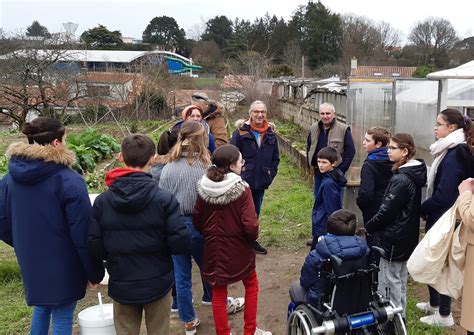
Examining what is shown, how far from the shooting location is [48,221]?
2.78m

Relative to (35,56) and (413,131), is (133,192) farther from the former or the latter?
(35,56)

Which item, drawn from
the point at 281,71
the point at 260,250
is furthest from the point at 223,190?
the point at 281,71

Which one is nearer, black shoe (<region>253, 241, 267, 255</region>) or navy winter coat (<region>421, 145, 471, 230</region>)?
navy winter coat (<region>421, 145, 471, 230</region>)

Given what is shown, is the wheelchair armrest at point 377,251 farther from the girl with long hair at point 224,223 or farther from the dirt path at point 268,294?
the dirt path at point 268,294

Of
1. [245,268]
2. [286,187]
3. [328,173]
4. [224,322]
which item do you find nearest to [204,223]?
Result: [245,268]

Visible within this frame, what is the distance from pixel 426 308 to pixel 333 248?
1.72 meters

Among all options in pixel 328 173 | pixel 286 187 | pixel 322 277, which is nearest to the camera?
pixel 322 277

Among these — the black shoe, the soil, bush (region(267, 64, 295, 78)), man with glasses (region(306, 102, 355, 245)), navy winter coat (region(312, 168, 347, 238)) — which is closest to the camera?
the soil

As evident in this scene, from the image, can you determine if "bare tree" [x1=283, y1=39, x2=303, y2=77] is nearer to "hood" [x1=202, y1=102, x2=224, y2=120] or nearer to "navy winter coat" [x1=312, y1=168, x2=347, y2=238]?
"hood" [x1=202, y1=102, x2=224, y2=120]

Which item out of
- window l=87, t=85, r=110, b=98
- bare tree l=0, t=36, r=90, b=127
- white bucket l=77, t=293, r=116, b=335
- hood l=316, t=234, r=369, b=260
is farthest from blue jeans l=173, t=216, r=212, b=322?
window l=87, t=85, r=110, b=98

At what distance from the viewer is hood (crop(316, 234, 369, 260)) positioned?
2775mm

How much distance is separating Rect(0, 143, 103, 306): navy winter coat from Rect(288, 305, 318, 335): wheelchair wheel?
1.35 m

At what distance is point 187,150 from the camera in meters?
3.45

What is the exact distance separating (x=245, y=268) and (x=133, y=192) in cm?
112
